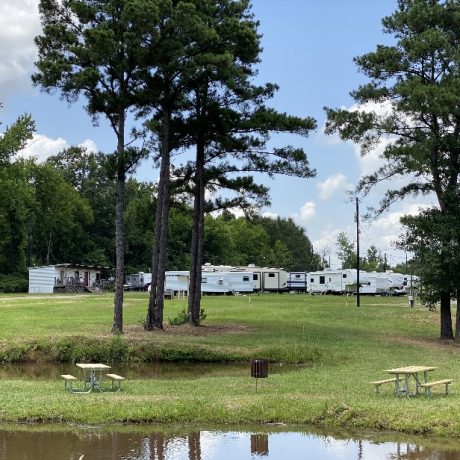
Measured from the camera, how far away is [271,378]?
14.5 meters

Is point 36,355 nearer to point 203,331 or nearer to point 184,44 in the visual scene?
point 203,331

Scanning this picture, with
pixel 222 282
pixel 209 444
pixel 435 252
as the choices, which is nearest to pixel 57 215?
pixel 222 282

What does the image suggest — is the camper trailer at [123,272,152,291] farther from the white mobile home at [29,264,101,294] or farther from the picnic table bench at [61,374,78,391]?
the picnic table bench at [61,374,78,391]

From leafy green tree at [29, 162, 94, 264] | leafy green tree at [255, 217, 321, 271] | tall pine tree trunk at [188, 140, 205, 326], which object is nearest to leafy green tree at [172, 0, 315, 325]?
tall pine tree trunk at [188, 140, 205, 326]

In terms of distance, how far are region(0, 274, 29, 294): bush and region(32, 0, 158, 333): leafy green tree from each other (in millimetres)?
43316

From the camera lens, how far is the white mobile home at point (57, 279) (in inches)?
2349

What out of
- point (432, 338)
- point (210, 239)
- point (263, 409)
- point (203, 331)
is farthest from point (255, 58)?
point (210, 239)

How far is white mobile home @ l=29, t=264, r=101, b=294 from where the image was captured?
59656 millimetres

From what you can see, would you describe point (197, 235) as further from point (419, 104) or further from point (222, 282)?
point (222, 282)

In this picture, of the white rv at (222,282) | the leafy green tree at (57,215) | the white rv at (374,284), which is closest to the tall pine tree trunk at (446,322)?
the white rv at (222,282)

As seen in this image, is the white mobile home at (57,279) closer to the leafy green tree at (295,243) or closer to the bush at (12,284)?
the bush at (12,284)

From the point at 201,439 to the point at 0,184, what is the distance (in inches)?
2241

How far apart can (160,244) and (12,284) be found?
43121 millimetres

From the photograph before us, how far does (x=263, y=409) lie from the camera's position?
10461mm
